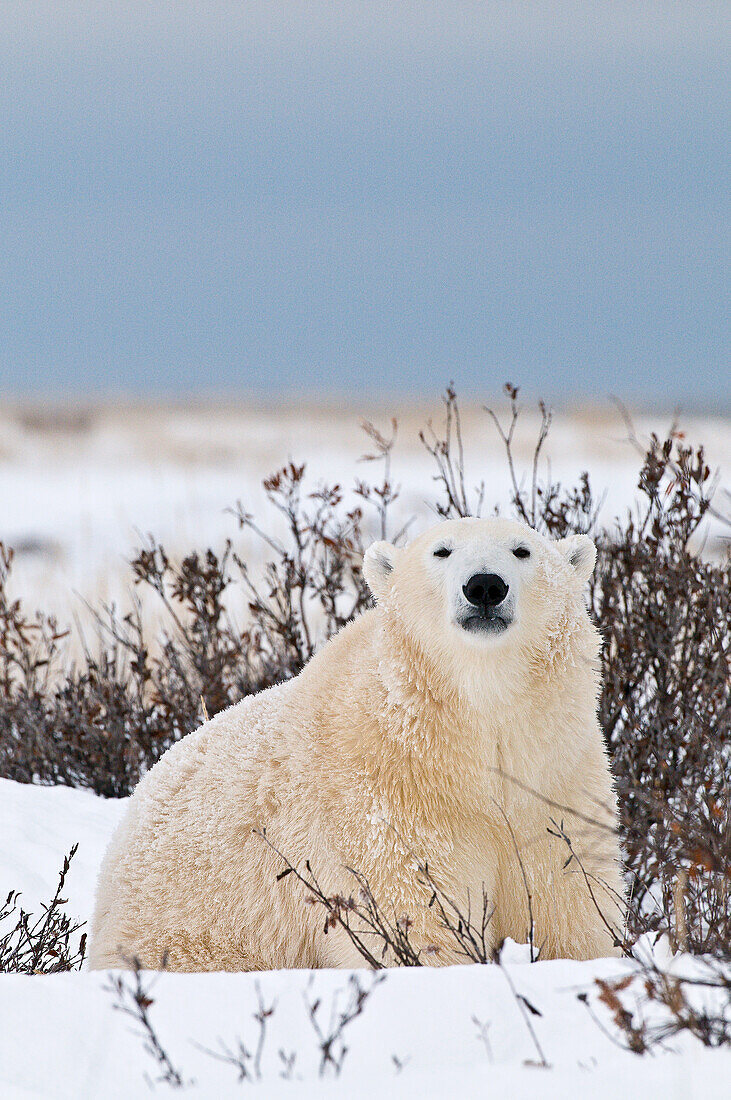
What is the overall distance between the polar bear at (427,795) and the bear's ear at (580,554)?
2.0 inches

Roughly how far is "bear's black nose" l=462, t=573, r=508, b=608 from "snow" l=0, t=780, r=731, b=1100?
0.86 metres

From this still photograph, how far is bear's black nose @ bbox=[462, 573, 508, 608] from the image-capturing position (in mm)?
2592

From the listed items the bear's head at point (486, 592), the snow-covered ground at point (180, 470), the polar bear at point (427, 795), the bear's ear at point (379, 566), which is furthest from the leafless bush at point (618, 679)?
the snow-covered ground at point (180, 470)

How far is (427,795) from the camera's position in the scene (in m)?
2.59

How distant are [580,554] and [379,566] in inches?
20.2

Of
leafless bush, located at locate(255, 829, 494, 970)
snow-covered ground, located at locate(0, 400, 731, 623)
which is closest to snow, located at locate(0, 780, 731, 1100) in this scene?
leafless bush, located at locate(255, 829, 494, 970)

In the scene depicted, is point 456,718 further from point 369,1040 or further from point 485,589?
point 369,1040

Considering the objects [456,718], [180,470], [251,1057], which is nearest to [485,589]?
[456,718]

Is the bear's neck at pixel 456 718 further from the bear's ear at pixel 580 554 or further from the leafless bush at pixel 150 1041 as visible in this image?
the leafless bush at pixel 150 1041

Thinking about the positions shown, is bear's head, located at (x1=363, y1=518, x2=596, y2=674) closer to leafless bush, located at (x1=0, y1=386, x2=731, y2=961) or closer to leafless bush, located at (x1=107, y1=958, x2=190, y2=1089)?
leafless bush, located at (x1=0, y1=386, x2=731, y2=961)

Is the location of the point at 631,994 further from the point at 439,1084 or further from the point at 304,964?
the point at 304,964

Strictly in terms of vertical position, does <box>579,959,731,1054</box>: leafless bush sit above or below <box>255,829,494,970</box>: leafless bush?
above

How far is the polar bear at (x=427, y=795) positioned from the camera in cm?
257

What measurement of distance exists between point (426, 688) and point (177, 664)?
2.30 meters
